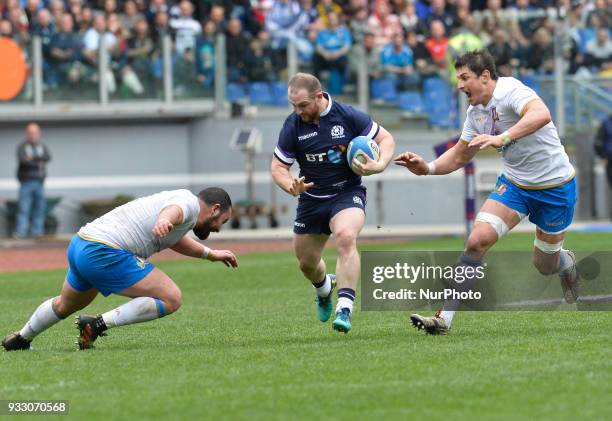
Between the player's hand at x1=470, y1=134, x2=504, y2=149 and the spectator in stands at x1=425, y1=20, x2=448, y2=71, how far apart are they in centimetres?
1779

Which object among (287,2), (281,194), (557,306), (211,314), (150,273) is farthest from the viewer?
(281,194)

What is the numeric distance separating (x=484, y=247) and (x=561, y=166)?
91 centimetres

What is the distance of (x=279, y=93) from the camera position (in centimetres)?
2839

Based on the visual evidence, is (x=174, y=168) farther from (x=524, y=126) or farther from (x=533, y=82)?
(x=524, y=126)

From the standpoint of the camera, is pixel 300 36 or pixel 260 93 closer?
pixel 300 36

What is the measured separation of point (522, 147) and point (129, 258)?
310 centimetres

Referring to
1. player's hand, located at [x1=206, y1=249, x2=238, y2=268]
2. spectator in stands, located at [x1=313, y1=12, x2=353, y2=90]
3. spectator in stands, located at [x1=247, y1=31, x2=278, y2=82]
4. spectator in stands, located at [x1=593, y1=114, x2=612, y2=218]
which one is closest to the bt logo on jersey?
player's hand, located at [x1=206, y1=249, x2=238, y2=268]

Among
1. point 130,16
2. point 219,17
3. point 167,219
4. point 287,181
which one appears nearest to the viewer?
point 167,219

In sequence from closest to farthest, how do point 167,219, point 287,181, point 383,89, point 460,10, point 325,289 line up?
point 167,219, point 287,181, point 325,289, point 460,10, point 383,89

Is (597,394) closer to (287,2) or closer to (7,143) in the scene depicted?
(287,2)

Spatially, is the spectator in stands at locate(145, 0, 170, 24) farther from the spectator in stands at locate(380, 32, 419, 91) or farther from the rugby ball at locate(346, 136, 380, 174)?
the rugby ball at locate(346, 136, 380, 174)

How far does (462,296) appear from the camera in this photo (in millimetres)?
10516

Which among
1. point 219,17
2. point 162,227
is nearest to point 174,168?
point 219,17

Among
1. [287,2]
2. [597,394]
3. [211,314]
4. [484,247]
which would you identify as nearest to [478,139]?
[484,247]
